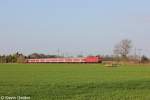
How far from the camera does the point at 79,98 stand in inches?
627

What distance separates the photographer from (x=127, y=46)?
16188 centimetres

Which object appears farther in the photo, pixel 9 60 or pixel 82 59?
pixel 9 60

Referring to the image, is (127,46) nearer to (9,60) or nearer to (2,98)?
(9,60)

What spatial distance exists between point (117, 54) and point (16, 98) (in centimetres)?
14972

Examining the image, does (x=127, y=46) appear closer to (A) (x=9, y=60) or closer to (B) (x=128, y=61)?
(B) (x=128, y=61)

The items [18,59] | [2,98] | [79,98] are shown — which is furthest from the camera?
[18,59]

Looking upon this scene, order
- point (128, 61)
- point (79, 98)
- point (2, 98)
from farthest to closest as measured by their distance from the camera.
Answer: point (128, 61) → point (79, 98) → point (2, 98)

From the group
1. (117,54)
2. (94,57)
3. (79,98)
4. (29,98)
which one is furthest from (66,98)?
(117,54)

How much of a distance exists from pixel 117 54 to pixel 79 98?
14829 cm

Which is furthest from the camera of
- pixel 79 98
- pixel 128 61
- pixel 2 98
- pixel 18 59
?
pixel 18 59

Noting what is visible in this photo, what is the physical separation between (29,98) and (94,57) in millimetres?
139228

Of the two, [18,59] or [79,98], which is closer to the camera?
[79,98]

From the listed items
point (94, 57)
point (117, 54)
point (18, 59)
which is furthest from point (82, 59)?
point (18, 59)

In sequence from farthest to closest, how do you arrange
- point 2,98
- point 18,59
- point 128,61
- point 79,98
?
1. point 18,59
2. point 128,61
3. point 79,98
4. point 2,98
